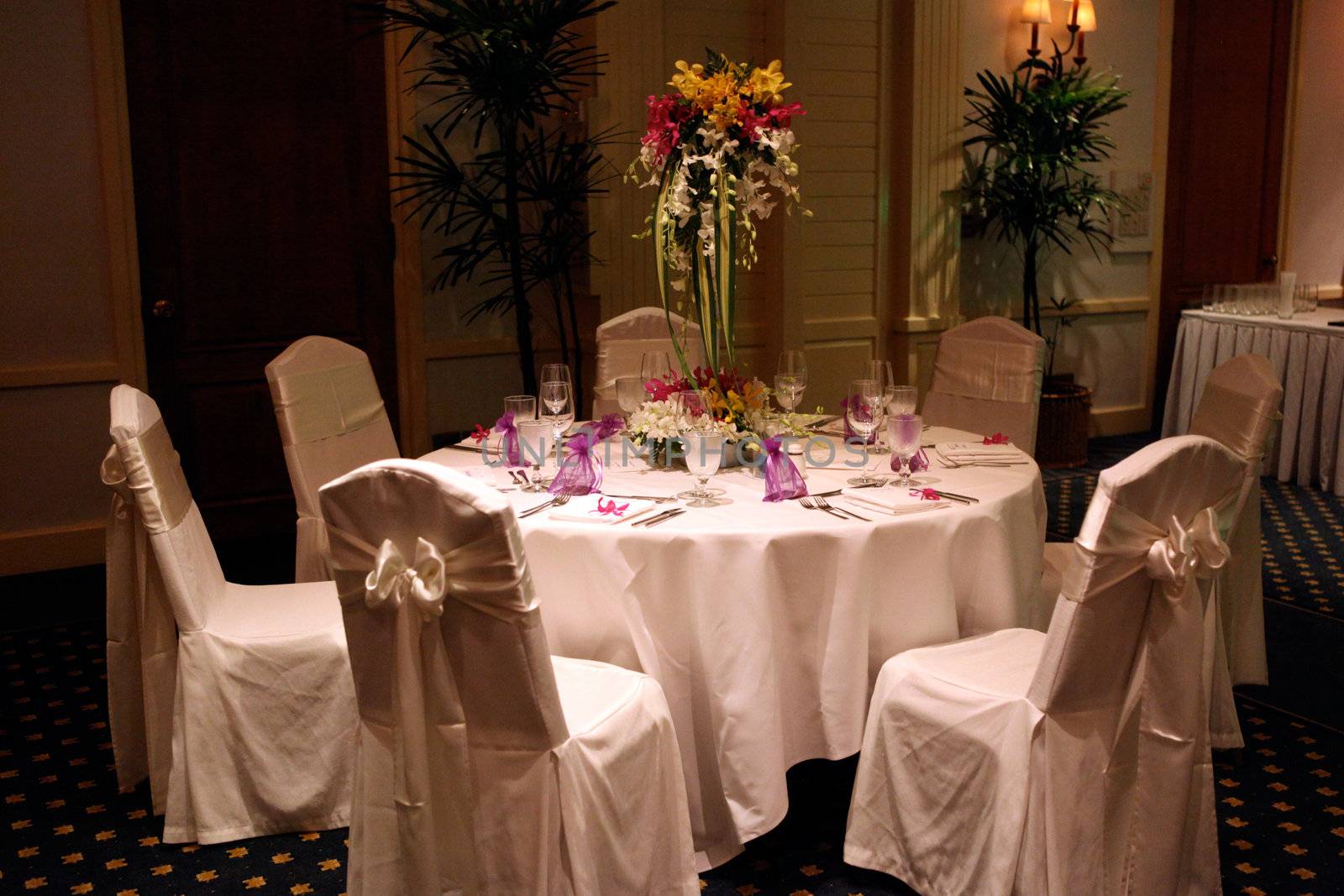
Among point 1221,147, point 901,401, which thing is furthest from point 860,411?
point 1221,147

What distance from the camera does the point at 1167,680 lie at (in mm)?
2152

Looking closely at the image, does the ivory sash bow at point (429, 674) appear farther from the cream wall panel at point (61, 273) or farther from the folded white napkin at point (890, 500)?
the cream wall panel at point (61, 273)

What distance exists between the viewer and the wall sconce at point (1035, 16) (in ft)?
20.7

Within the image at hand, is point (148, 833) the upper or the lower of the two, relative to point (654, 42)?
lower

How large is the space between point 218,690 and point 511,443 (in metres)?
0.88

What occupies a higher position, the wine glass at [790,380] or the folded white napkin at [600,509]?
the wine glass at [790,380]

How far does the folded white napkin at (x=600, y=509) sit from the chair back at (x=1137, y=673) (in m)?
0.87

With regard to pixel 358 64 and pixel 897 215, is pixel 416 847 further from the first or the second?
pixel 897 215

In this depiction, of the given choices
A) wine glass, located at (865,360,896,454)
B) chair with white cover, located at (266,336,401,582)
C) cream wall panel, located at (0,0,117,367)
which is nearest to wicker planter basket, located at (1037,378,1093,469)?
wine glass, located at (865,360,896,454)

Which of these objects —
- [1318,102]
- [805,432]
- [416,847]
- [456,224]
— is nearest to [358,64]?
[456,224]

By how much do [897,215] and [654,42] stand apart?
1.59 m

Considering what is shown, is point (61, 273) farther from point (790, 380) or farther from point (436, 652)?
point (436, 652)

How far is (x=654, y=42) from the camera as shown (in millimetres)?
5359

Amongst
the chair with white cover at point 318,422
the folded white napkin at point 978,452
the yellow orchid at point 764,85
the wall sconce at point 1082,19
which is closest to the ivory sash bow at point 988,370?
the folded white napkin at point 978,452
